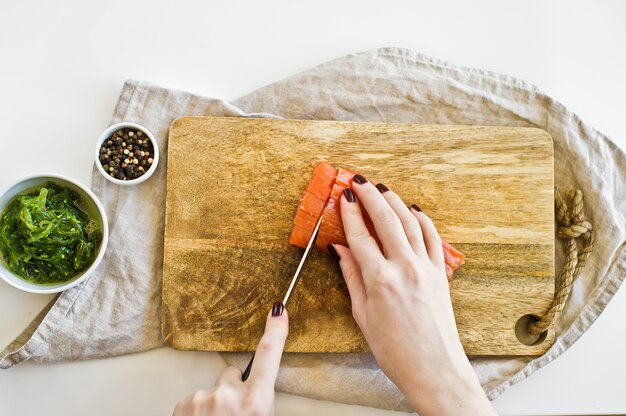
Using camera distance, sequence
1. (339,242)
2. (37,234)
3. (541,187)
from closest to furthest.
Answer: (37,234) < (339,242) < (541,187)

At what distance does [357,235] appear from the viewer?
174 cm

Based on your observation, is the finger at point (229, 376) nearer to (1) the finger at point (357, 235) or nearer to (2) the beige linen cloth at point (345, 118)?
(2) the beige linen cloth at point (345, 118)

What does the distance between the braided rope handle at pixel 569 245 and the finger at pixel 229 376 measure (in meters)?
1.06

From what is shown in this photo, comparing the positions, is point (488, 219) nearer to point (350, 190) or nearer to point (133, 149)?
point (350, 190)

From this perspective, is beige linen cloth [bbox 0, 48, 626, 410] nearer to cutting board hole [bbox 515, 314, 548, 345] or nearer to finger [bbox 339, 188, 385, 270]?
cutting board hole [bbox 515, 314, 548, 345]

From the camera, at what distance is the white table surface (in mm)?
1896

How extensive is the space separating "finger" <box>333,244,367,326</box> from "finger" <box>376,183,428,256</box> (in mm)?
199

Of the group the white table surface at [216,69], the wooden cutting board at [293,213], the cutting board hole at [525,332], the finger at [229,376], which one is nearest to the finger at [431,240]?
the wooden cutting board at [293,213]

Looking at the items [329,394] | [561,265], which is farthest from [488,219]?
[329,394]

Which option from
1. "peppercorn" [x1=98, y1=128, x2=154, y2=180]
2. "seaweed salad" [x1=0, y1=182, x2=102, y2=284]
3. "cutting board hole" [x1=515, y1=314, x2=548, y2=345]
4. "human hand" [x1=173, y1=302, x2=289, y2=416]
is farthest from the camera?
"cutting board hole" [x1=515, y1=314, x2=548, y2=345]

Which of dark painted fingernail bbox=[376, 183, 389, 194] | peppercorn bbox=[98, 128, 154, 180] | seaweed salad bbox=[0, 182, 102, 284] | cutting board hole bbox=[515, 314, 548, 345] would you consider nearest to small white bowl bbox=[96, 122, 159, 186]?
peppercorn bbox=[98, 128, 154, 180]

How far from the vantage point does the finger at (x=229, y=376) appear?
5.56 ft

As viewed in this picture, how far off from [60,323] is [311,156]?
1.05 metres

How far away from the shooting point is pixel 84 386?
74.4 inches
